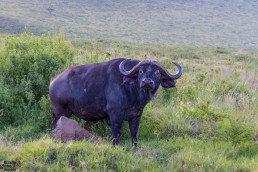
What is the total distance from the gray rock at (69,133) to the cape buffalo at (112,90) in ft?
1.79

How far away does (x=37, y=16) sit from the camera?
40.6 metres

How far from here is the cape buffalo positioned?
6.80 metres

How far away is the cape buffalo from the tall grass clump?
28.9 inches

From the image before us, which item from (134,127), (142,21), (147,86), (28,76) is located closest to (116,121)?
(134,127)

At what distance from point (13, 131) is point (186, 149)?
3.43 metres

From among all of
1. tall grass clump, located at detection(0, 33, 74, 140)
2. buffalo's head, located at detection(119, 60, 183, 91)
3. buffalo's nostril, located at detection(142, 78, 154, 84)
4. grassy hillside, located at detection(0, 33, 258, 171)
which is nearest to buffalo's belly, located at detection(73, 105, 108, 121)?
grassy hillside, located at detection(0, 33, 258, 171)

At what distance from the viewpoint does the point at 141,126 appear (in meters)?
8.05

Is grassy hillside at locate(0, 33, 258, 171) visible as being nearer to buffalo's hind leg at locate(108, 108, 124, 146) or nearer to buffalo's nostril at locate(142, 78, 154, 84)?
buffalo's hind leg at locate(108, 108, 124, 146)

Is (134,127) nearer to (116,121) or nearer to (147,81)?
(116,121)

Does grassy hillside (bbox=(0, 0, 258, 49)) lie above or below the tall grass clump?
below

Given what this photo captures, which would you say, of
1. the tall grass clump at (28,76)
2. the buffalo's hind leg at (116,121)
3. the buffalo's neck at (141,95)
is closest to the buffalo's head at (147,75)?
the buffalo's neck at (141,95)

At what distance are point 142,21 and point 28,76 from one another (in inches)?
1594

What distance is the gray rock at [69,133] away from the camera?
22.0ft

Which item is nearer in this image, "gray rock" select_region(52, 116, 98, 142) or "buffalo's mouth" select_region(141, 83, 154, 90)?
"buffalo's mouth" select_region(141, 83, 154, 90)
